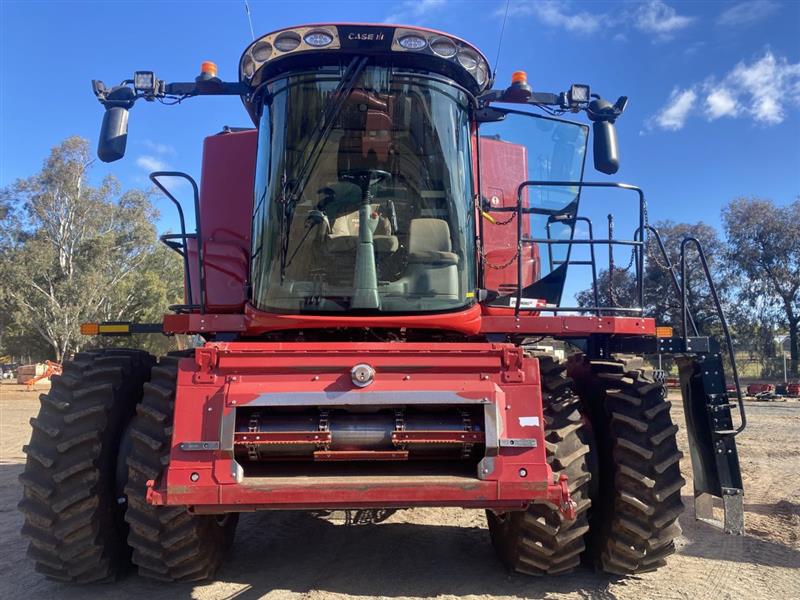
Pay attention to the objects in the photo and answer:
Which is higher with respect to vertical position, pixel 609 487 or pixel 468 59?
pixel 468 59

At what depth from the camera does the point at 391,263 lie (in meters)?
4.01

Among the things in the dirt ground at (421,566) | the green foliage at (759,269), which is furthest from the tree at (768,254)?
the dirt ground at (421,566)

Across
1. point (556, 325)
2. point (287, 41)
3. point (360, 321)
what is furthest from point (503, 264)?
point (287, 41)

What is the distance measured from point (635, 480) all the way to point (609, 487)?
0.23 metres

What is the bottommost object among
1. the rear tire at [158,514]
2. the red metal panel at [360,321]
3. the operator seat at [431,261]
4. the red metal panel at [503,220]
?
the rear tire at [158,514]

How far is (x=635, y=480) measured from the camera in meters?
4.00

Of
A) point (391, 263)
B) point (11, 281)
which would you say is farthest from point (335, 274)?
point (11, 281)

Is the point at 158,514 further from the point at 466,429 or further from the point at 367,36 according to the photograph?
the point at 367,36

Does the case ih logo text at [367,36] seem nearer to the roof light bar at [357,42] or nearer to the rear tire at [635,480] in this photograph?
the roof light bar at [357,42]

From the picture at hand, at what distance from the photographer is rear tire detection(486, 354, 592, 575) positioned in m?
3.88

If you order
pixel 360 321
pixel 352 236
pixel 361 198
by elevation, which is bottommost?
pixel 360 321

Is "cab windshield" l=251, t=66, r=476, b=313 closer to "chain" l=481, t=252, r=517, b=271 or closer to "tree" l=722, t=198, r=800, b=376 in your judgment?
"chain" l=481, t=252, r=517, b=271

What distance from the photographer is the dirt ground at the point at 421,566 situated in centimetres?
411

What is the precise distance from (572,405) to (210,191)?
3480 millimetres
